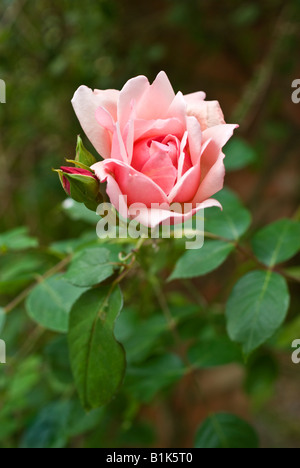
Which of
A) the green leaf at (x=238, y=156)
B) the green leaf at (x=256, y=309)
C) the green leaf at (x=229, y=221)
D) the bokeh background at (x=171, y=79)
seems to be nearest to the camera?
the green leaf at (x=256, y=309)

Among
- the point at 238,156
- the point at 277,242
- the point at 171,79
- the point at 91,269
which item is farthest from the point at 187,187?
the point at 171,79

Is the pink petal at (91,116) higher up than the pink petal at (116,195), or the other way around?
the pink petal at (91,116)

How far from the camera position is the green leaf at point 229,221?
506 millimetres

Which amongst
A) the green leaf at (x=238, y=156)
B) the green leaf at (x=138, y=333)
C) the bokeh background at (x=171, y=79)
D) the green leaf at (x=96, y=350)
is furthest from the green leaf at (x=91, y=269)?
the bokeh background at (x=171, y=79)

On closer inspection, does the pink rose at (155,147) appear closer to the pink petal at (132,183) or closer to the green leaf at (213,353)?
the pink petal at (132,183)

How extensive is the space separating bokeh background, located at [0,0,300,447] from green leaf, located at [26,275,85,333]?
0.53 m

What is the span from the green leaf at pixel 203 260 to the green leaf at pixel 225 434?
194 millimetres

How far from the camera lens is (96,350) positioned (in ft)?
1.21

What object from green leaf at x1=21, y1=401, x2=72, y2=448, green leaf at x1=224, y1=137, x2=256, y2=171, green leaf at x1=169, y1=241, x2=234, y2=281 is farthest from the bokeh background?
green leaf at x1=169, y1=241, x2=234, y2=281

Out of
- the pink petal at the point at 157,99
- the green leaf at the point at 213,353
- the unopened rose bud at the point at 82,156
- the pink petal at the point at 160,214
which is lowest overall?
the green leaf at the point at 213,353

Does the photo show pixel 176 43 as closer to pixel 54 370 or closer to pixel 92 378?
pixel 54 370

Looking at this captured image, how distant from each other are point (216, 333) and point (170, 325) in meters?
0.10

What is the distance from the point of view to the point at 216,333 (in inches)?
26.6
